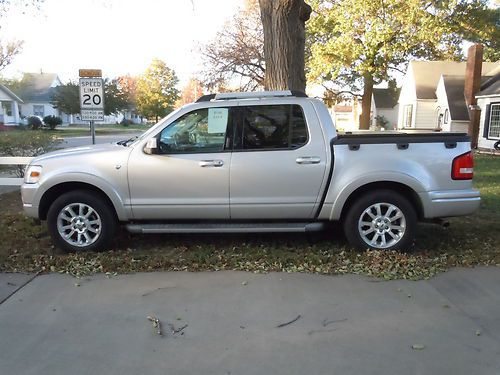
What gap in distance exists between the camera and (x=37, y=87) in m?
71.1

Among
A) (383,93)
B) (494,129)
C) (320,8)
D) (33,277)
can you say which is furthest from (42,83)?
(33,277)

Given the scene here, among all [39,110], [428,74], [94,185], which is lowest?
[94,185]

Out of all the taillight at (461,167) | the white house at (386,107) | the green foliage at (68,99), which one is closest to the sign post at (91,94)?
the taillight at (461,167)

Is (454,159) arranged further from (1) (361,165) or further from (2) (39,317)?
(2) (39,317)

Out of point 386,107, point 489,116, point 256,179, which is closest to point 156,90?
point 386,107

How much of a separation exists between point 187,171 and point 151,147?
19.9 inches

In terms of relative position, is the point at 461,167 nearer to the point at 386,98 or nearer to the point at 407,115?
the point at 407,115

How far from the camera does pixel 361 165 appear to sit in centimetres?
549

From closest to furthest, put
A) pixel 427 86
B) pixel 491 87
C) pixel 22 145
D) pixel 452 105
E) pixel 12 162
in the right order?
pixel 12 162
pixel 22 145
pixel 491 87
pixel 452 105
pixel 427 86

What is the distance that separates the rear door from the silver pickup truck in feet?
0.04

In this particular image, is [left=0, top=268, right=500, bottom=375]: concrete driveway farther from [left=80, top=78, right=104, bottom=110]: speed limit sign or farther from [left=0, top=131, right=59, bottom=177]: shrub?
[left=0, top=131, right=59, bottom=177]: shrub

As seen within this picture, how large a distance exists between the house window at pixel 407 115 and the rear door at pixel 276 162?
3247cm

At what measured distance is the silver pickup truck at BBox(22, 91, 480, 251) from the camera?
217 inches

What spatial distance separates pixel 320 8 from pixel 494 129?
533 inches
